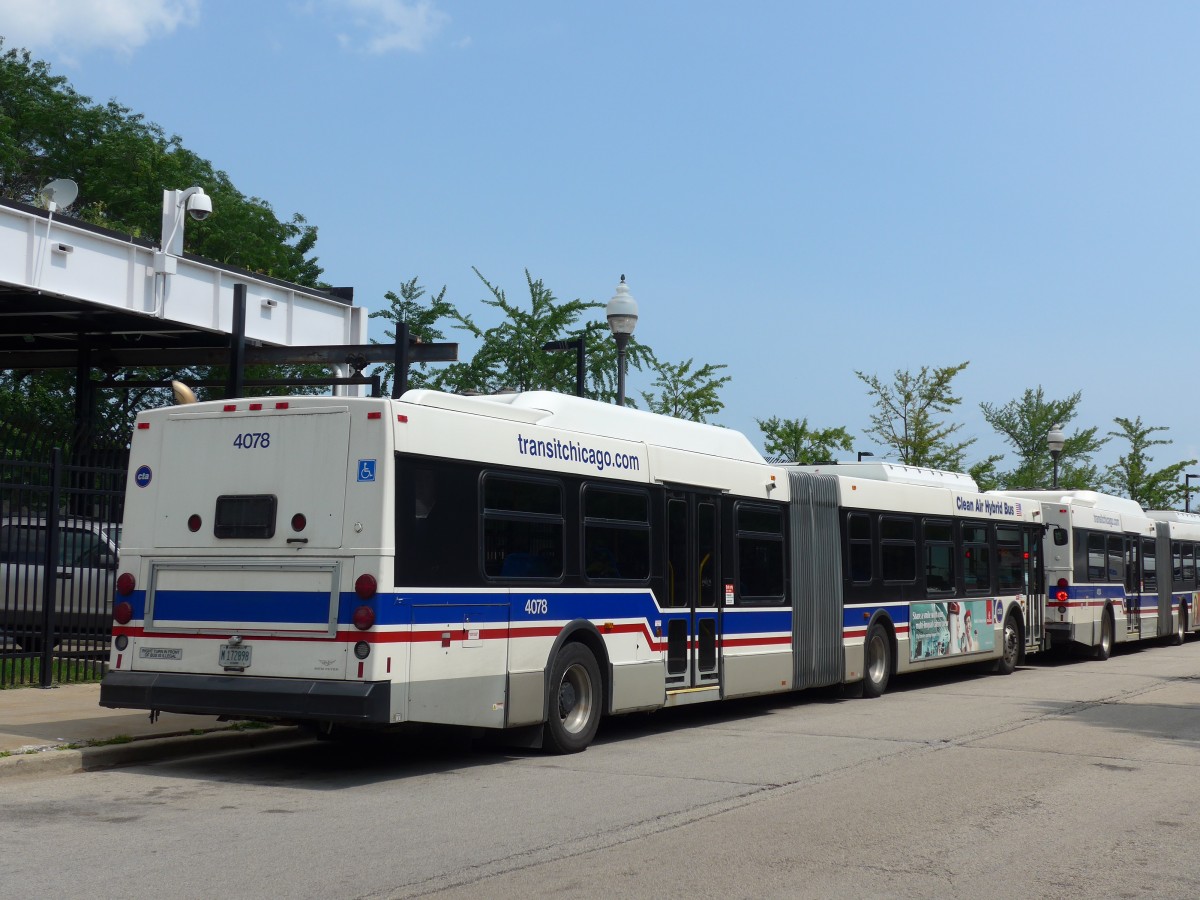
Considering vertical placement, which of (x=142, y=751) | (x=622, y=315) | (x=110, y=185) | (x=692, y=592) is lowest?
(x=142, y=751)

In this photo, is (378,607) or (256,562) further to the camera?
(256,562)

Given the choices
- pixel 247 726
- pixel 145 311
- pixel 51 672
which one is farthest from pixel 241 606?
pixel 145 311

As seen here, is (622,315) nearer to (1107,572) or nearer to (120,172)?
(1107,572)

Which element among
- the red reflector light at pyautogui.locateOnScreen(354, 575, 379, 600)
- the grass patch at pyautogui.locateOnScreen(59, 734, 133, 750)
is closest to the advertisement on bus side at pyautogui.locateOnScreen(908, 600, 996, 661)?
the red reflector light at pyautogui.locateOnScreen(354, 575, 379, 600)

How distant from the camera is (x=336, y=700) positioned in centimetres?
1028

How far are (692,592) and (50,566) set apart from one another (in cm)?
720

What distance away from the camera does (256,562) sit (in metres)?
10.9

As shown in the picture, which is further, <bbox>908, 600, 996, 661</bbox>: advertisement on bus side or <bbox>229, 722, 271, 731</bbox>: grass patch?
<bbox>908, 600, 996, 661</bbox>: advertisement on bus side

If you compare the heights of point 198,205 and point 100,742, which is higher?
point 198,205

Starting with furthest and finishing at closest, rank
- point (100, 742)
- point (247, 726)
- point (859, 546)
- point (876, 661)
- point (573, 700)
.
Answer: point (876, 661) → point (859, 546) → point (247, 726) → point (573, 700) → point (100, 742)

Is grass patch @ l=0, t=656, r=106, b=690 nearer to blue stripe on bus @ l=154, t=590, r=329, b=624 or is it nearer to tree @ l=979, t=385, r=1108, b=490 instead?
blue stripe on bus @ l=154, t=590, r=329, b=624

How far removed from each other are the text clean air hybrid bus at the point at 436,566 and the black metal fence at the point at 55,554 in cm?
430

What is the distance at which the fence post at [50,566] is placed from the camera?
15.5 meters

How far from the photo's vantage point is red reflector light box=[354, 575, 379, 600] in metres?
10.4
